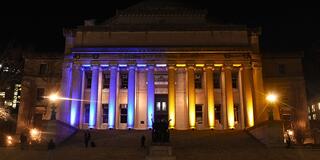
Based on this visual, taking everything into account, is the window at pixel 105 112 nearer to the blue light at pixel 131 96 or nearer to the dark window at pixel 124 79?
the dark window at pixel 124 79

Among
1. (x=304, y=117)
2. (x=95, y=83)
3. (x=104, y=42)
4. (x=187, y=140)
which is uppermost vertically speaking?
(x=104, y=42)

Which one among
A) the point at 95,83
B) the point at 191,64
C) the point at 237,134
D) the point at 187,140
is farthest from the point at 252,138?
the point at 95,83

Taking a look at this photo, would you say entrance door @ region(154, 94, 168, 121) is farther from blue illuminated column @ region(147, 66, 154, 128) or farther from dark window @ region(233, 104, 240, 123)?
dark window @ region(233, 104, 240, 123)

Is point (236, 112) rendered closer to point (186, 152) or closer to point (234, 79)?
point (234, 79)

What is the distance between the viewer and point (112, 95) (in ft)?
130

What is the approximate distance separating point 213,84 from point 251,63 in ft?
16.1

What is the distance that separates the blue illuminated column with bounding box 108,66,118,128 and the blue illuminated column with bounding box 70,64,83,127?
3613 mm

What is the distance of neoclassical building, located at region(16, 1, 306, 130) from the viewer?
39062 mm

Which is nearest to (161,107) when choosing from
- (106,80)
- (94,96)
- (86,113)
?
(106,80)

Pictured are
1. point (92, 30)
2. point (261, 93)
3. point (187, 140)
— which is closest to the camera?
point (187, 140)

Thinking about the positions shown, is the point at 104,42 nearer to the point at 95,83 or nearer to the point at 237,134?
the point at 95,83

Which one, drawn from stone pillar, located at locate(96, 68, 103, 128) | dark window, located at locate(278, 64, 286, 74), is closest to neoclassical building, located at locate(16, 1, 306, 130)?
stone pillar, located at locate(96, 68, 103, 128)

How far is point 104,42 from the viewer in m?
41.7

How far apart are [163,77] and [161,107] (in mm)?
3658
